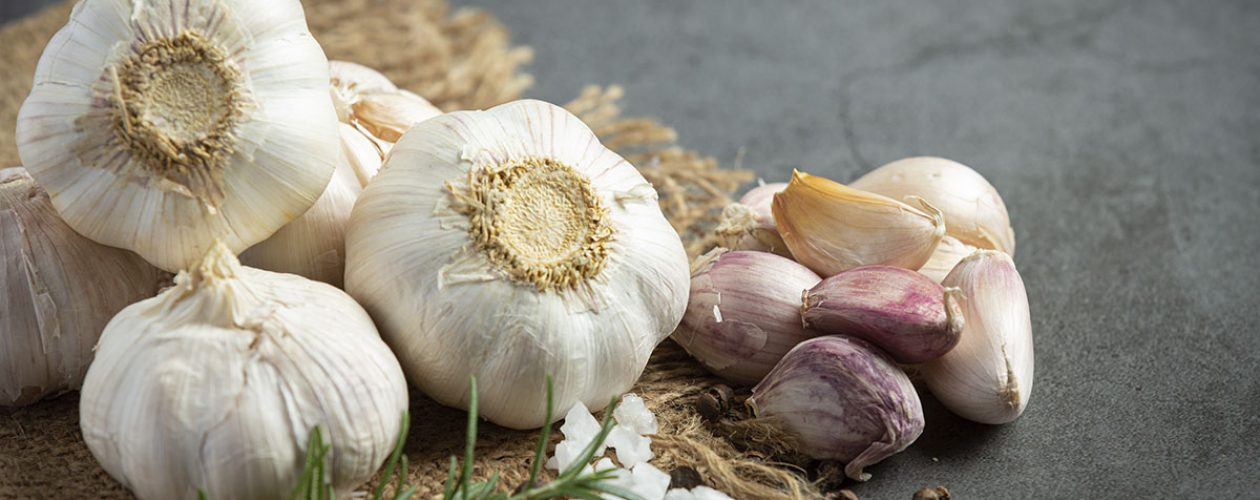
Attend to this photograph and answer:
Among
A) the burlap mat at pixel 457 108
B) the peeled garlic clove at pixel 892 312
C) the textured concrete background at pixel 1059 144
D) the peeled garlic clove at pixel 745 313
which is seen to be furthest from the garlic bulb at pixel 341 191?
the textured concrete background at pixel 1059 144

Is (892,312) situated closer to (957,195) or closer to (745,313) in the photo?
(745,313)

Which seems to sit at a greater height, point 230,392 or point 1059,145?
point 230,392

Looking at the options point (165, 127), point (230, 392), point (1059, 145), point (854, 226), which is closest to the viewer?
point (230, 392)

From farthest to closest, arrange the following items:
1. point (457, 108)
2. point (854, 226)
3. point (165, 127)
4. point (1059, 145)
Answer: point (1059, 145) < point (457, 108) < point (854, 226) < point (165, 127)

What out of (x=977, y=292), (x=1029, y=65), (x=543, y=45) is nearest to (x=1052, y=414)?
(x=977, y=292)

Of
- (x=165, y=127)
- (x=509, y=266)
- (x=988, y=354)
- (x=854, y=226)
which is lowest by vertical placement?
(x=988, y=354)

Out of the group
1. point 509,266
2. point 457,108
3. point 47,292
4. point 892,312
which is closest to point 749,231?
point 892,312

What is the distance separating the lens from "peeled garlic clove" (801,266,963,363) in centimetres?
114

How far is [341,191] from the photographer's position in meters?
1.19

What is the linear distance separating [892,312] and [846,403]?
109 millimetres

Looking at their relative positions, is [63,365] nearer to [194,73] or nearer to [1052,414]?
[194,73]

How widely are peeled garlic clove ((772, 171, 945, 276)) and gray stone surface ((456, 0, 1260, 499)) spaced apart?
0.19 metres

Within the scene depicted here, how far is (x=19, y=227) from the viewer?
3.69 feet

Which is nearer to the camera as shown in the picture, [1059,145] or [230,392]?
[230,392]
